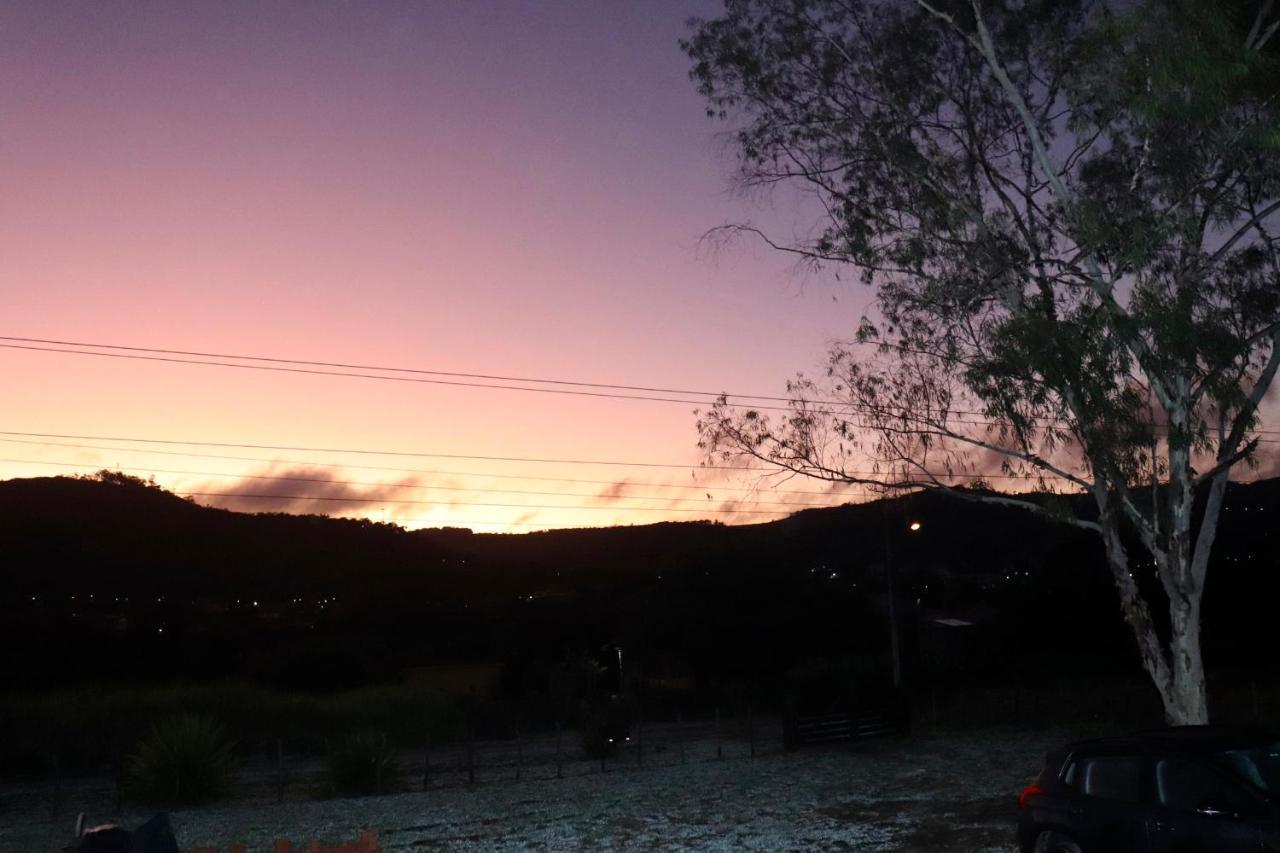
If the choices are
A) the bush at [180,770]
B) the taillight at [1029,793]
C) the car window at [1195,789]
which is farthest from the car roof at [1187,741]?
the bush at [180,770]

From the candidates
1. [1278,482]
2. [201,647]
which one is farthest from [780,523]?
[201,647]

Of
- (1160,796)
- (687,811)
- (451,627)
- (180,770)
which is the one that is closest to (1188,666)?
(687,811)

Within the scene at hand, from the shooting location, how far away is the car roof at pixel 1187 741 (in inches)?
363

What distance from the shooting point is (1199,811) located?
28.8 ft

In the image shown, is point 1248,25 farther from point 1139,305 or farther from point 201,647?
point 201,647

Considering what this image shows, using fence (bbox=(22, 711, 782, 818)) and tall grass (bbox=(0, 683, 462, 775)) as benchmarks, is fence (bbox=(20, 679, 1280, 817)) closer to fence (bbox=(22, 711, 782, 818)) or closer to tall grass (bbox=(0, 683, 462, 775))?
fence (bbox=(22, 711, 782, 818))

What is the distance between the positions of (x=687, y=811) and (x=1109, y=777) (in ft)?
31.7

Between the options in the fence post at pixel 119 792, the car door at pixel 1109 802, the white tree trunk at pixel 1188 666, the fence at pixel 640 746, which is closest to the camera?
the car door at pixel 1109 802

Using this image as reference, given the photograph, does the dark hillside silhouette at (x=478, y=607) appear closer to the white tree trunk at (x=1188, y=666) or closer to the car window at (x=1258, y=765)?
the white tree trunk at (x=1188, y=666)

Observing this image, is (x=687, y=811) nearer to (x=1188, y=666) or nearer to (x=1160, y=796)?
(x=1188, y=666)

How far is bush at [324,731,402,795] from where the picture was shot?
2198cm

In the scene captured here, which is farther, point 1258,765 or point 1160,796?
point 1160,796

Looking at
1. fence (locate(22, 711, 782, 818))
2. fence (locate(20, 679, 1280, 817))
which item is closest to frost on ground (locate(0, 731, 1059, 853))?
fence (locate(22, 711, 782, 818))

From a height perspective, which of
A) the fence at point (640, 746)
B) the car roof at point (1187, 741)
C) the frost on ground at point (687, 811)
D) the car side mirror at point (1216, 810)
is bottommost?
the frost on ground at point (687, 811)
